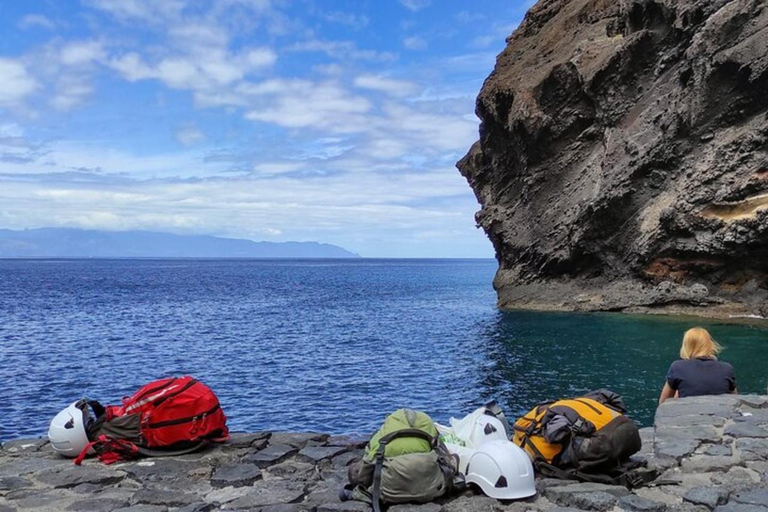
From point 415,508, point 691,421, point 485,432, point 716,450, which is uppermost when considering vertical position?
point 485,432

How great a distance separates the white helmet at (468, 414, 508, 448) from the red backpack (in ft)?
13.5

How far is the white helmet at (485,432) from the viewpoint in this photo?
29.1ft

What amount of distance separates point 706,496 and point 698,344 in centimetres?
474

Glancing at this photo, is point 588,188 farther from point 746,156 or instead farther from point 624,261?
point 746,156

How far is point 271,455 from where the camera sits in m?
10.3

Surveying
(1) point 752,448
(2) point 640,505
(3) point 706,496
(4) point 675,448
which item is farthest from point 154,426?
(1) point 752,448

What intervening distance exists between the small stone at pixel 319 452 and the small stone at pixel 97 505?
282 centimetres

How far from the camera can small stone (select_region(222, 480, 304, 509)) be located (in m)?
8.31

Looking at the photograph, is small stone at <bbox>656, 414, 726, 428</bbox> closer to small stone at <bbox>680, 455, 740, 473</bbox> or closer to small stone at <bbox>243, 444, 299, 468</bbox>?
small stone at <bbox>680, 455, 740, 473</bbox>

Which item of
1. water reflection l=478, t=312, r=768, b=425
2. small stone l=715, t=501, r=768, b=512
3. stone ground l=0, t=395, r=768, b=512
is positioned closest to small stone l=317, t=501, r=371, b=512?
stone ground l=0, t=395, r=768, b=512

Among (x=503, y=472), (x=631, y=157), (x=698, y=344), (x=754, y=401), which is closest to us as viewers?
(x=503, y=472)

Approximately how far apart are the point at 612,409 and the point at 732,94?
38.7m

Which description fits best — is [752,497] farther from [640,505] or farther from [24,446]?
[24,446]

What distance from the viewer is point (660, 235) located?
44.6m
